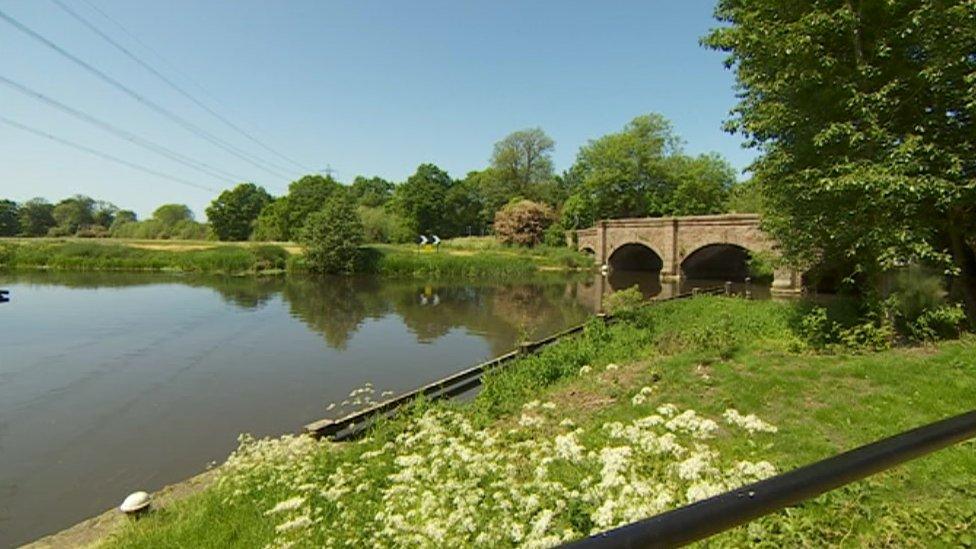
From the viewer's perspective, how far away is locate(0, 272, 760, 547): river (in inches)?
327

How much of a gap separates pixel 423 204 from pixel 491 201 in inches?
374

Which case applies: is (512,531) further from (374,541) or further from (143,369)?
(143,369)

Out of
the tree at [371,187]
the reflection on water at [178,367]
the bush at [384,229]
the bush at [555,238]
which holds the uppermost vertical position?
the tree at [371,187]

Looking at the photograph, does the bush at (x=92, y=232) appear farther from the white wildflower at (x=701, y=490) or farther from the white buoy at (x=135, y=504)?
the white wildflower at (x=701, y=490)

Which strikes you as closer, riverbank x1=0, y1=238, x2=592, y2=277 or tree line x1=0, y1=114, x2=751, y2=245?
riverbank x1=0, y1=238, x2=592, y2=277

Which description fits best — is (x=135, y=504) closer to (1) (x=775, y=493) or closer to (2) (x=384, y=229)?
(1) (x=775, y=493)

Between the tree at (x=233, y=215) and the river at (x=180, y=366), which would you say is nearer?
the river at (x=180, y=366)

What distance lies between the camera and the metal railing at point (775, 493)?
2.86 feet

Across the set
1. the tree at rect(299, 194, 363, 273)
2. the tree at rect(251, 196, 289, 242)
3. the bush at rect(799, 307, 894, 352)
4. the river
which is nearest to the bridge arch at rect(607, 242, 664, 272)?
the river

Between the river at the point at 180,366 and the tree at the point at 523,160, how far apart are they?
1681 inches

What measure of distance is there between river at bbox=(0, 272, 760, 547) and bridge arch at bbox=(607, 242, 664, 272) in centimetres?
1874

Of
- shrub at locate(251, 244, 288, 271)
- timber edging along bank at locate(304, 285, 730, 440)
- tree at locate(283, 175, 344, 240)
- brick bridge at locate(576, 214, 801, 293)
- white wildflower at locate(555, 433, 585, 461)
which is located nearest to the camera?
white wildflower at locate(555, 433, 585, 461)

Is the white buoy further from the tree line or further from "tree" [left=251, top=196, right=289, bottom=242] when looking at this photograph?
"tree" [left=251, top=196, right=289, bottom=242]

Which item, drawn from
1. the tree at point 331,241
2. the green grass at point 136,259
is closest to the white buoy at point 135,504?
the tree at point 331,241
